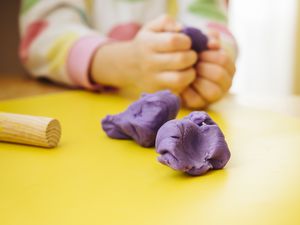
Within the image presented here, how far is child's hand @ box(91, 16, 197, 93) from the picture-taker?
57 cm

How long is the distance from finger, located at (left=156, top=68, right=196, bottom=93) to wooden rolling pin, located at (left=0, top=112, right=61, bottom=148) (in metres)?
0.21

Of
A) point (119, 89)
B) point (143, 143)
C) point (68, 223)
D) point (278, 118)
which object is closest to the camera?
point (68, 223)

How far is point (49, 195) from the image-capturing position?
0.29 m

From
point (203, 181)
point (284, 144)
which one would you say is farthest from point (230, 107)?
point (203, 181)

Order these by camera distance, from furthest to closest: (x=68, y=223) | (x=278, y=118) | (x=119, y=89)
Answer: (x=119, y=89) → (x=278, y=118) → (x=68, y=223)

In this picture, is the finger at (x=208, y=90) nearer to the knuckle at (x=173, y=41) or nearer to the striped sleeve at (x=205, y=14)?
the knuckle at (x=173, y=41)

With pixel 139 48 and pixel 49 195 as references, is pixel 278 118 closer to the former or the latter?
pixel 139 48

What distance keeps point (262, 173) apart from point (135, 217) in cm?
12

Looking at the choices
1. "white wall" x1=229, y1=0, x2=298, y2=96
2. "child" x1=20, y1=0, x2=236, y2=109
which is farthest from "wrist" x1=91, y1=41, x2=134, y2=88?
"white wall" x1=229, y1=0, x2=298, y2=96

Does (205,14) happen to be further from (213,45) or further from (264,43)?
(264,43)

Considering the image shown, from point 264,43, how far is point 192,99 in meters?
0.96

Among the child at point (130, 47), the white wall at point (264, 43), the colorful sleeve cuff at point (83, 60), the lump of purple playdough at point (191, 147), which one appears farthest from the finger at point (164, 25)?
the white wall at point (264, 43)

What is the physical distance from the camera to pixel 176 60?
0.57 m

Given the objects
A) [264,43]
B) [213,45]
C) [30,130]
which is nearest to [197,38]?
[213,45]
